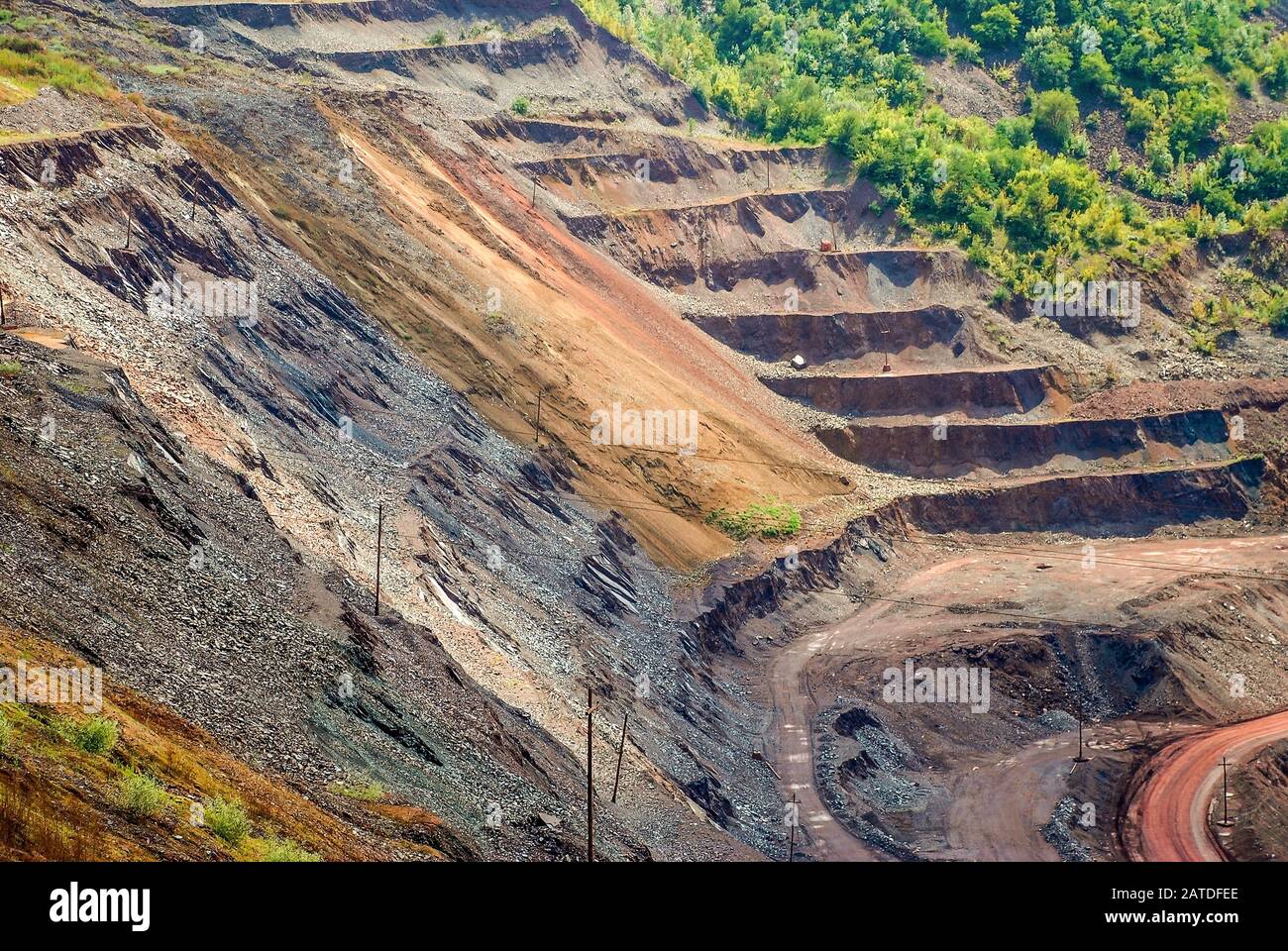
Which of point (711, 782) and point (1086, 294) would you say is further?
point (1086, 294)

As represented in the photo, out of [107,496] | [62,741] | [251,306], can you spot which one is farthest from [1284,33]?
[62,741]

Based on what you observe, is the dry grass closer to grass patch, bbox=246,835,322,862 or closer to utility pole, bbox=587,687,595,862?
grass patch, bbox=246,835,322,862

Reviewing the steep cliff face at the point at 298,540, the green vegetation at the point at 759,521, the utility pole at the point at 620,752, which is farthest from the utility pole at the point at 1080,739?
the utility pole at the point at 620,752

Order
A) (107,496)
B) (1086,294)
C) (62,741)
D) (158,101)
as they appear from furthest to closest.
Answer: (1086,294)
(158,101)
(107,496)
(62,741)

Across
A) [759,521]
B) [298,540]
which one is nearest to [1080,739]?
[759,521]

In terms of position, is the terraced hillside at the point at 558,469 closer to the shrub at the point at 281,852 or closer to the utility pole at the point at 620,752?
the utility pole at the point at 620,752

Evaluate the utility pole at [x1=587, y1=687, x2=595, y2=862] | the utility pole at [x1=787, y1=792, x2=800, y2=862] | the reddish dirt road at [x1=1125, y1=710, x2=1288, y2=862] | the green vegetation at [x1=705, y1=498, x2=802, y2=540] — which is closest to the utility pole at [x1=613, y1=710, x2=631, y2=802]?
the utility pole at [x1=587, y1=687, x2=595, y2=862]

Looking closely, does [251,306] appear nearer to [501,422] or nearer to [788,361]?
[501,422]
